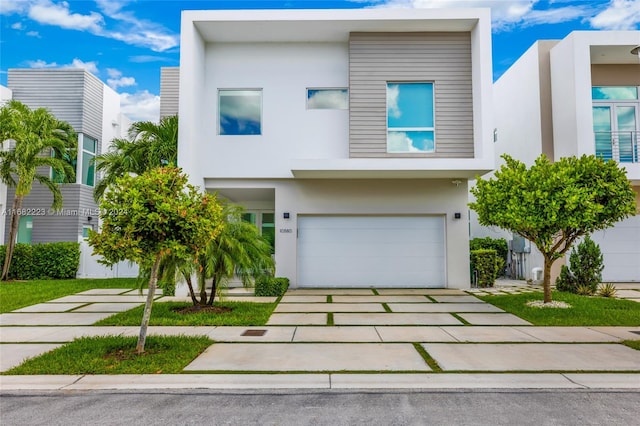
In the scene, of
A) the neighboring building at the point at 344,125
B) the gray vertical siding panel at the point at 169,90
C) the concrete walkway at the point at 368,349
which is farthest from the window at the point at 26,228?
the neighboring building at the point at 344,125

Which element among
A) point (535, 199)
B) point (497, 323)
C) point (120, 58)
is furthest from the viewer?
point (120, 58)

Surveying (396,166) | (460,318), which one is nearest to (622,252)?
(396,166)

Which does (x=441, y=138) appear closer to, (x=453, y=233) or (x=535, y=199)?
(x=453, y=233)

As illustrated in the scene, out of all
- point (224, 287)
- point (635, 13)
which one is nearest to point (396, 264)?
point (224, 287)

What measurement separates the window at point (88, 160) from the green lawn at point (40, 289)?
4.61 metres

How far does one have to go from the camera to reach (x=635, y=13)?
11289mm

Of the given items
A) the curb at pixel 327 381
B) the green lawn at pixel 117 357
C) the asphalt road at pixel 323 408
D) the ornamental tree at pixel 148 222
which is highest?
the ornamental tree at pixel 148 222

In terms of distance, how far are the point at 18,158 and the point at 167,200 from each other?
10545mm

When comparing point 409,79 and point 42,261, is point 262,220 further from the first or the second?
point 42,261

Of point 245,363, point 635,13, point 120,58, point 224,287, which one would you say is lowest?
point 245,363

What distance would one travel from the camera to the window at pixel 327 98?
36.9 ft

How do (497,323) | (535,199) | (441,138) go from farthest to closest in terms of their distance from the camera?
(441,138) < (535,199) < (497,323)

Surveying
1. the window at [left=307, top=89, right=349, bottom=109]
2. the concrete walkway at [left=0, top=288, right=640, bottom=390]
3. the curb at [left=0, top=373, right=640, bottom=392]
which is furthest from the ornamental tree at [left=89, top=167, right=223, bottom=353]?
the window at [left=307, top=89, right=349, bottom=109]

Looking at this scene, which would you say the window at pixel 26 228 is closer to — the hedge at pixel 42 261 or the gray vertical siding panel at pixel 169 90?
the hedge at pixel 42 261
